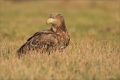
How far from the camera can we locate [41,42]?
9.98 m

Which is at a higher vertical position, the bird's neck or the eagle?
the bird's neck

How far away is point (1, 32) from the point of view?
1734 centimetres

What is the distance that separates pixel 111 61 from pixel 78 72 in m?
1.06

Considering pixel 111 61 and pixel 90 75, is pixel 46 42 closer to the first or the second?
pixel 111 61

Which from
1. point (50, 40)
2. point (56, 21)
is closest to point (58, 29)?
point (56, 21)

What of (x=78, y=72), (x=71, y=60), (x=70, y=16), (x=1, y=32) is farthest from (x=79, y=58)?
(x=70, y=16)

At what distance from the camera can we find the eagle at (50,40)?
9852 mm

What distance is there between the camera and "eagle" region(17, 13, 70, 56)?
9.85 meters

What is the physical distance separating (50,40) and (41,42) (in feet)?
0.73

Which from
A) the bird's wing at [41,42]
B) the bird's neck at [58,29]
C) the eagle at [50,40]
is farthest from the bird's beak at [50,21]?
the bird's wing at [41,42]

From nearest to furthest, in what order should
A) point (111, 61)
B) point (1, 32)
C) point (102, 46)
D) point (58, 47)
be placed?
1. point (111, 61)
2. point (58, 47)
3. point (102, 46)
4. point (1, 32)

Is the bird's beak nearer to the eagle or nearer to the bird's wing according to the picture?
the eagle

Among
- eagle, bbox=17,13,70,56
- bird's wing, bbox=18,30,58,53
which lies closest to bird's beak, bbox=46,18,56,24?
eagle, bbox=17,13,70,56

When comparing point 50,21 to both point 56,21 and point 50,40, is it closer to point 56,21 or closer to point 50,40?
point 56,21
